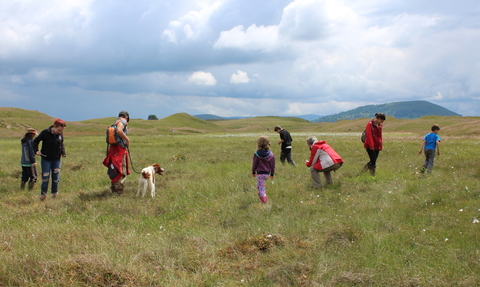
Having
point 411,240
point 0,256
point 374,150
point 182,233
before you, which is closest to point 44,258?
point 0,256

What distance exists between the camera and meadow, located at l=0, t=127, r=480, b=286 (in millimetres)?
4387

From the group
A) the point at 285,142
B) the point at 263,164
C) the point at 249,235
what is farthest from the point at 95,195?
the point at 285,142

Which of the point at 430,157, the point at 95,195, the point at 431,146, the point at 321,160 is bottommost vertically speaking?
the point at 95,195

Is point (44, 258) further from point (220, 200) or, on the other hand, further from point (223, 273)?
point (220, 200)

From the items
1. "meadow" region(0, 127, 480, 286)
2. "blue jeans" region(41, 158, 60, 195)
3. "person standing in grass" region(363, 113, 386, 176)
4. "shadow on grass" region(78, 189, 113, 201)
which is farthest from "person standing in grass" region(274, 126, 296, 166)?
"blue jeans" region(41, 158, 60, 195)

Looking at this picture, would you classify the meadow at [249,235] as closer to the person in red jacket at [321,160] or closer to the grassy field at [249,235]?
the grassy field at [249,235]

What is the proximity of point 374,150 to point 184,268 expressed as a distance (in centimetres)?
955

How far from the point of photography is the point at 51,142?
9383 millimetres

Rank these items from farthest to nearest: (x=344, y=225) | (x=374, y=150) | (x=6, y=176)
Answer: (x=6, y=176), (x=374, y=150), (x=344, y=225)

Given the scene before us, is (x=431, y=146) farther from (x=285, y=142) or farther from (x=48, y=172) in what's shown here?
(x=48, y=172)

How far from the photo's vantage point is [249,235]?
609 cm

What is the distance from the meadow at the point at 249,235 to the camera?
439 centimetres

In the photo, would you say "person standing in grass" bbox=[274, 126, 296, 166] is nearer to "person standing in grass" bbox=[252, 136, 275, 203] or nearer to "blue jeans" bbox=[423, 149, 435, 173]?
"blue jeans" bbox=[423, 149, 435, 173]

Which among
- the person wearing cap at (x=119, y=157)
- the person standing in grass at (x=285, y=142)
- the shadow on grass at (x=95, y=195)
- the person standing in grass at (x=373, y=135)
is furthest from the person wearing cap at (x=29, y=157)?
the person standing in grass at (x=373, y=135)
